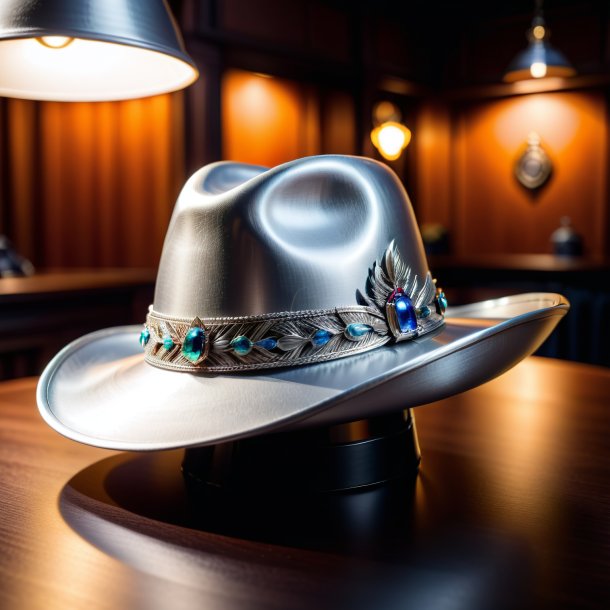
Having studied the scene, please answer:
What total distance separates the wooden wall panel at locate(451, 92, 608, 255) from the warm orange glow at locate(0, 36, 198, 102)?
5.62 metres

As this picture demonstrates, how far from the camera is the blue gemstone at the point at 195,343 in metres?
0.74

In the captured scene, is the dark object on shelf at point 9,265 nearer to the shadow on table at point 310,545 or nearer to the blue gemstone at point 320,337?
the shadow on table at point 310,545

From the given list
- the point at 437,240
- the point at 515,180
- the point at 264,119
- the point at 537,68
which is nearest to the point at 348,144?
the point at 264,119

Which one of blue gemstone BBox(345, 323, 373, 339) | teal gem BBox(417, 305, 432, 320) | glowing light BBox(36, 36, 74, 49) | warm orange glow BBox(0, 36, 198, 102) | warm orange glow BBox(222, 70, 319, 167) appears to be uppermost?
warm orange glow BBox(222, 70, 319, 167)

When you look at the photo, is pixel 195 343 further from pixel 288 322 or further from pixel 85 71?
pixel 85 71

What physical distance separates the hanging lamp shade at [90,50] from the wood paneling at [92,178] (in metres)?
3.26

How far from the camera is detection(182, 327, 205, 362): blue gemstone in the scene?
2.42ft

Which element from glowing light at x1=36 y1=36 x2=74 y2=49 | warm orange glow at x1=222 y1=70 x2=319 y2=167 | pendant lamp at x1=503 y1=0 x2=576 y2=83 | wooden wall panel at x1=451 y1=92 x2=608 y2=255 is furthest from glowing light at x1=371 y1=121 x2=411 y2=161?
glowing light at x1=36 y1=36 x2=74 y2=49

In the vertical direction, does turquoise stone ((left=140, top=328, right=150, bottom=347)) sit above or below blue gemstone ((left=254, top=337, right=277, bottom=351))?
below

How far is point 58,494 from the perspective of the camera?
0.75m

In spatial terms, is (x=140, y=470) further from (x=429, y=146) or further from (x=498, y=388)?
(x=429, y=146)

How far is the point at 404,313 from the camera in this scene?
29.9 inches

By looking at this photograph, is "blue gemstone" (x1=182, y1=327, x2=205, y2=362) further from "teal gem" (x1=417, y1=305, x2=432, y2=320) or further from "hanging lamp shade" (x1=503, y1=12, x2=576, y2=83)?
"hanging lamp shade" (x1=503, y1=12, x2=576, y2=83)

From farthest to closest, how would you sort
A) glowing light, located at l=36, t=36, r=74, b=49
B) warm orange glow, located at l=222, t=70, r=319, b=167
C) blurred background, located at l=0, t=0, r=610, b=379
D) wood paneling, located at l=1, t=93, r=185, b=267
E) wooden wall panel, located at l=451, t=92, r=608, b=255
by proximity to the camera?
A: wooden wall panel, located at l=451, t=92, r=608, b=255 → warm orange glow, located at l=222, t=70, r=319, b=167 → wood paneling, located at l=1, t=93, r=185, b=267 → blurred background, located at l=0, t=0, r=610, b=379 → glowing light, located at l=36, t=36, r=74, b=49
